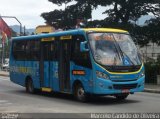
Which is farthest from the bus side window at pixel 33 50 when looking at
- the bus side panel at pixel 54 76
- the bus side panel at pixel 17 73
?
the bus side panel at pixel 54 76

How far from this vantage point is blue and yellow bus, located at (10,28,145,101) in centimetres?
1823

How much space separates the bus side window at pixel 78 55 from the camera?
738 inches

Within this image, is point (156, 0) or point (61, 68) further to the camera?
point (156, 0)

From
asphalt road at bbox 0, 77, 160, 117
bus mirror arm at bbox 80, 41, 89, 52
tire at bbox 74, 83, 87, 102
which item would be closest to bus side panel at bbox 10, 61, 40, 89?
asphalt road at bbox 0, 77, 160, 117

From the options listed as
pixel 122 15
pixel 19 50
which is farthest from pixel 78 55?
pixel 122 15

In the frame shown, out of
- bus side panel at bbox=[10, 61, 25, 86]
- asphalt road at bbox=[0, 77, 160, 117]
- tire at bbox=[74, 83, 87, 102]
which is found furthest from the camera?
bus side panel at bbox=[10, 61, 25, 86]

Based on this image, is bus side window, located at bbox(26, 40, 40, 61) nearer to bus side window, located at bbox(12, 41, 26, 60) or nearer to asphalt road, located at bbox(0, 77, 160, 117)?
bus side window, located at bbox(12, 41, 26, 60)

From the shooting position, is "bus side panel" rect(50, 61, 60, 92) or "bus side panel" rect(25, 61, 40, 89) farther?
"bus side panel" rect(25, 61, 40, 89)

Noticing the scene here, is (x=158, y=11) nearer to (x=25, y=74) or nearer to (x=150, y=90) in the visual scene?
(x=150, y=90)

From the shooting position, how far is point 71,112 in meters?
15.8

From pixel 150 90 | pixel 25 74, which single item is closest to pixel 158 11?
pixel 150 90

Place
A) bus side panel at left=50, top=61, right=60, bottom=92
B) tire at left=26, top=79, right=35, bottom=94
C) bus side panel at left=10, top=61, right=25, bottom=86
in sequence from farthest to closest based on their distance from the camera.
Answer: bus side panel at left=10, top=61, right=25, bottom=86, tire at left=26, top=79, right=35, bottom=94, bus side panel at left=50, top=61, right=60, bottom=92

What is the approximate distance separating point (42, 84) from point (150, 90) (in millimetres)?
6852

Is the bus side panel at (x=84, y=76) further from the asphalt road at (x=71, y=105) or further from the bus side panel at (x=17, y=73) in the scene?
the bus side panel at (x=17, y=73)
